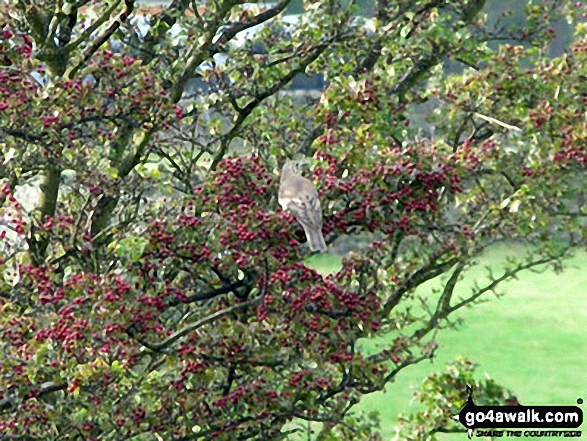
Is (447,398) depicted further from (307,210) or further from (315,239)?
(307,210)

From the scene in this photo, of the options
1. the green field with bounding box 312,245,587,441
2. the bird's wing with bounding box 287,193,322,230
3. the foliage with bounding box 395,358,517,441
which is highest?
the green field with bounding box 312,245,587,441

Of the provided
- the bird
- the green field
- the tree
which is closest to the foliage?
the tree

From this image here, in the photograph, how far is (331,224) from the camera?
9.33 metres

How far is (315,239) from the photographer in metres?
9.11

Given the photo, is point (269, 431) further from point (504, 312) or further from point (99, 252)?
point (504, 312)

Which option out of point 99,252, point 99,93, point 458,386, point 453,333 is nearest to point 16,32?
point 99,93

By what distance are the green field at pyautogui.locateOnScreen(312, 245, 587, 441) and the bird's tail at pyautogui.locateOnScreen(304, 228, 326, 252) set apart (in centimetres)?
2116

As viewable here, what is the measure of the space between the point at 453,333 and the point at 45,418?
106ft

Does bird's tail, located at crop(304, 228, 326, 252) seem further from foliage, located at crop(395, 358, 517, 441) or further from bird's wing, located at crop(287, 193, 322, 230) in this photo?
foliage, located at crop(395, 358, 517, 441)

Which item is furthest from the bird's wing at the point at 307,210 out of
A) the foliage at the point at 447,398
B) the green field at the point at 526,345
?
the green field at the point at 526,345

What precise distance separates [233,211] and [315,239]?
0.63 meters

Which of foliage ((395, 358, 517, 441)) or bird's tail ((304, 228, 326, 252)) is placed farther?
foliage ((395, 358, 517, 441))

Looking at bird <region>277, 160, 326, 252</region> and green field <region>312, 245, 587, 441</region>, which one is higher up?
green field <region>312, 245, 587, 441</region>

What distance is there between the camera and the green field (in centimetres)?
3378
